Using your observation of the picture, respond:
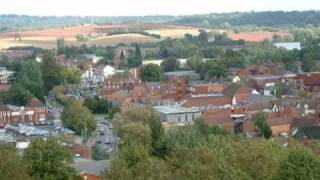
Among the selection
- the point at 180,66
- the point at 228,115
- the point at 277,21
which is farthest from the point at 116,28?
the point at 228,115

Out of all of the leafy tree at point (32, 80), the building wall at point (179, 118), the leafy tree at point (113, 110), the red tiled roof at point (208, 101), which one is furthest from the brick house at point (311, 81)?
the leafy tree at point (32, 80)

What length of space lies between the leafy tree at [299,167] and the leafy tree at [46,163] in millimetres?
5444

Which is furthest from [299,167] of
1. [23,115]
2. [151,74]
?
[151,74]

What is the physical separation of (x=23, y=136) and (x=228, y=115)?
9280 mm

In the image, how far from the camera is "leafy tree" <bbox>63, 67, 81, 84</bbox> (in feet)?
165

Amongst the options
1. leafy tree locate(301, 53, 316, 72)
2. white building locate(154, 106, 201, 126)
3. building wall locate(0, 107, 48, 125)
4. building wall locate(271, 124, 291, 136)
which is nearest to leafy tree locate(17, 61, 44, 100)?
building wall locate(0, 107, 48, 125)

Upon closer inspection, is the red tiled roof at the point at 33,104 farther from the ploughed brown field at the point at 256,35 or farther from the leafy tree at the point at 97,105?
the ploughed brown field at the point at 256,35

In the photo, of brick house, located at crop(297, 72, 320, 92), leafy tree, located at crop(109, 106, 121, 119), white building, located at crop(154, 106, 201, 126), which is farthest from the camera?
brick house, located at crop(297, 72, 320, 92)

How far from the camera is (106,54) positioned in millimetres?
71500

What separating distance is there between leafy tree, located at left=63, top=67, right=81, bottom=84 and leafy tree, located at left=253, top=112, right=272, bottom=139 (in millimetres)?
21525

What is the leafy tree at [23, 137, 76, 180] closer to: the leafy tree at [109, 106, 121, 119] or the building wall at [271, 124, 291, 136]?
the building wall at [271, 124, 291, 136]

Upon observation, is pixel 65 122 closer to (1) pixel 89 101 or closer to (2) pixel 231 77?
(1) pixel 89 101

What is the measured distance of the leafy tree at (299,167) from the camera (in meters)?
15.6

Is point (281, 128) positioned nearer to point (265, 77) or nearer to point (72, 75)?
point (265, 77)
